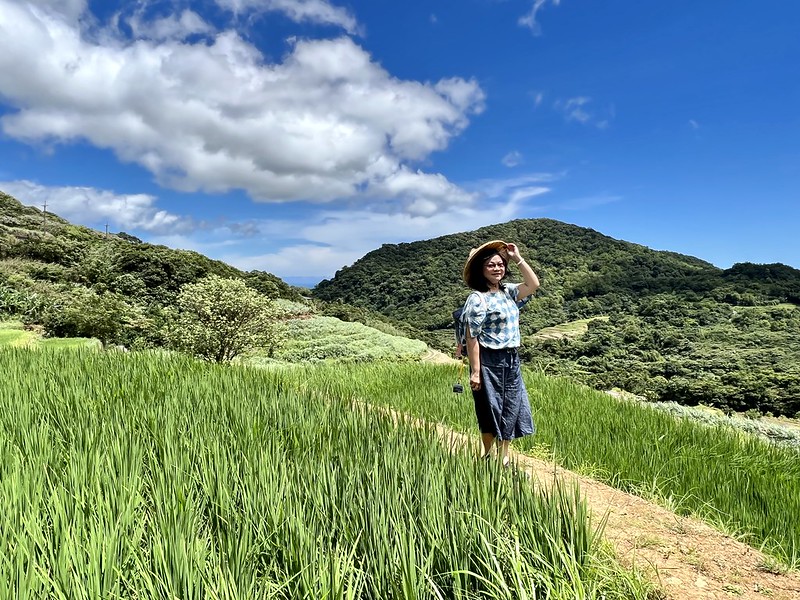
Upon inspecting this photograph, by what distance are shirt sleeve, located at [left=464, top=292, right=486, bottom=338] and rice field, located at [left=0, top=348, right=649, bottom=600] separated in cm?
99

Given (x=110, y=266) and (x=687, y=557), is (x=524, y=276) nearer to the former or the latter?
(x=687, y=557)

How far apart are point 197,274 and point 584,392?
81.7 feet

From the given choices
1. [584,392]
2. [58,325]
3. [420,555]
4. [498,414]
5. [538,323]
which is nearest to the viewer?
[420,555]

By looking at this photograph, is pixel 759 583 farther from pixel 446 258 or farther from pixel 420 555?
pixel 446 258

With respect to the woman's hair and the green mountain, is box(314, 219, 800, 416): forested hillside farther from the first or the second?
the woman's hair

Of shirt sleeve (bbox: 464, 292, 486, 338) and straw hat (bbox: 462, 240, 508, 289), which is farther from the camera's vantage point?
straw hat (bbox: 462, 240, 508, 289)

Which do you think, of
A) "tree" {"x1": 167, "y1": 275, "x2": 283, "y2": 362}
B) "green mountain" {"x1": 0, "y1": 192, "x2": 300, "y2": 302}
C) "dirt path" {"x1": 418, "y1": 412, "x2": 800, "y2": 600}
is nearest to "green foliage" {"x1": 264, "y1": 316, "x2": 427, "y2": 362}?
"tree" {"x1": 167, "y1": 275, "x2": 283, "y2": 362}

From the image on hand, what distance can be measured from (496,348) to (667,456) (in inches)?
103

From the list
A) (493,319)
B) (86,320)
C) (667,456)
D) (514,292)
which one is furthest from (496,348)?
(86,320)

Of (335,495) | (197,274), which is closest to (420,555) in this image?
(335,495)

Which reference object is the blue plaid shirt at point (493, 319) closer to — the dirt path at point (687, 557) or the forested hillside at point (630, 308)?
the dirt path at point (687, 557)

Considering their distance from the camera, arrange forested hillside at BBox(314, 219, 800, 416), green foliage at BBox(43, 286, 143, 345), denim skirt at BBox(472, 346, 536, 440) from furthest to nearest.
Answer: forested hillside at BBox(314, 219, 800, 416)
green foliage at BBox(43, 286, 143, 345)
denim skirt at BBox(472, 346, 536, 440)

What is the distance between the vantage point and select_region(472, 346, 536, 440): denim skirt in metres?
3.70

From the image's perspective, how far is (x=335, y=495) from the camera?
6.84 feet
